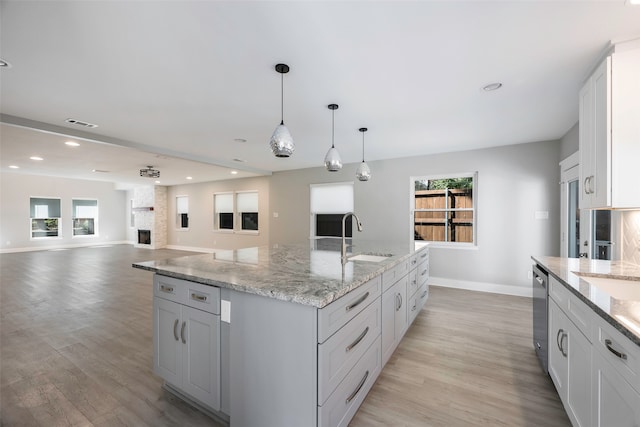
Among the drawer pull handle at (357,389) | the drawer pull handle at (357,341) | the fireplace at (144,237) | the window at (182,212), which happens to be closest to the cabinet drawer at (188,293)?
the drawer pull handle at (357,341)

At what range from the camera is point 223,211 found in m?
9.09

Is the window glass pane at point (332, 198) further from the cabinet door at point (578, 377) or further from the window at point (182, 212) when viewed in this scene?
the window at point (182, 212)

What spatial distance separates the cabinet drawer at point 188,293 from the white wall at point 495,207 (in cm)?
454

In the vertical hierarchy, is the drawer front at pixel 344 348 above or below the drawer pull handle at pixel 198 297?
below

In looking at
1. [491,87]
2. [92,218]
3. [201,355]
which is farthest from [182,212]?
[491,87]

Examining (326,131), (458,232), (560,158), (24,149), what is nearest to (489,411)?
(326,131)

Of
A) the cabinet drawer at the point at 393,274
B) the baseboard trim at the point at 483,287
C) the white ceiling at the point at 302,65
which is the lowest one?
the baseboard trim at the point at 483,287

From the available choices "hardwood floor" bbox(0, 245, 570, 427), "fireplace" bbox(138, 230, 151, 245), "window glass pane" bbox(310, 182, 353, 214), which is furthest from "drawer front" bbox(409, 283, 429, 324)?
"fireplace" bbox(138, 230, 151, 245)

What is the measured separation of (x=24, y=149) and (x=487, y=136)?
309 inches

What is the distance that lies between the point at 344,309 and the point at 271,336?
0.42m

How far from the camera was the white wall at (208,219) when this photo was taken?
26.3 feet

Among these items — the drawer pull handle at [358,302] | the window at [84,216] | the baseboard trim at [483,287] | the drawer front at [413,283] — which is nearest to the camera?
the drawer pull handle at [358,302]

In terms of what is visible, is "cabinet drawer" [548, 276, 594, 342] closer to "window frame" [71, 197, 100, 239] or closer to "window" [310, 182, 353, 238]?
"window" [310, 182, 353, 238]

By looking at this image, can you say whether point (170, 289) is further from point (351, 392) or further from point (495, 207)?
point (495, 207)
